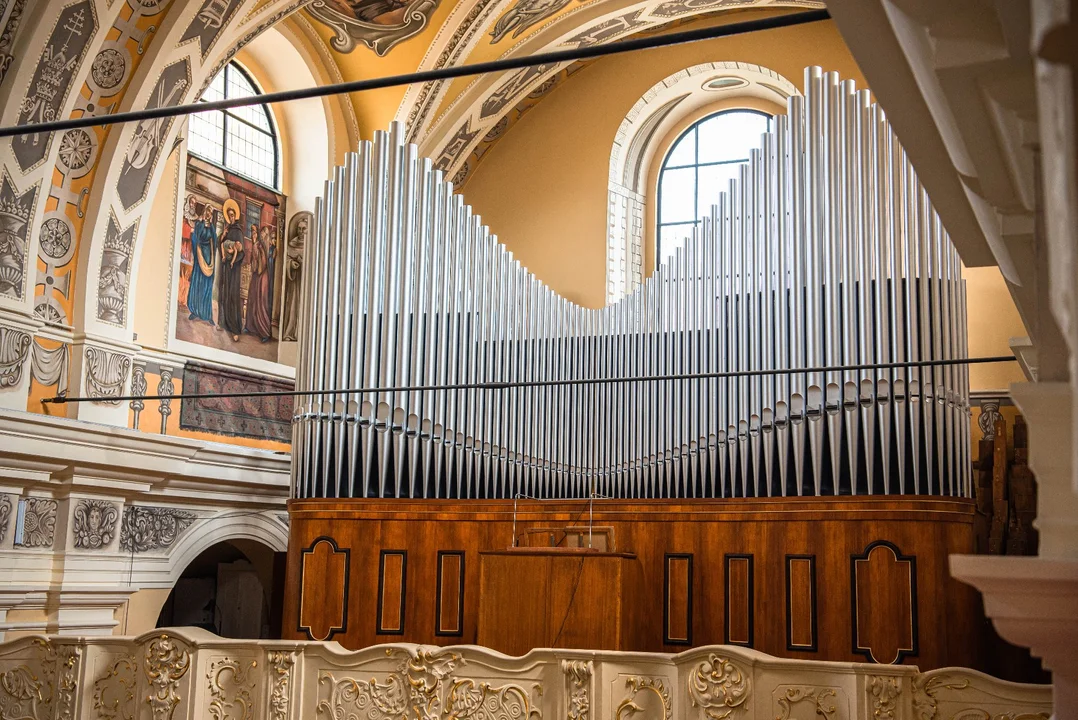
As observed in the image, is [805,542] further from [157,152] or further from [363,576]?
[157,152]

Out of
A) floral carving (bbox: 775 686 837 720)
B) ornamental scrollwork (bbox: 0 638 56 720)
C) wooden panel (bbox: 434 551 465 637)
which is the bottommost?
ornamental scrollwork (bbox: 0 638 56 720)

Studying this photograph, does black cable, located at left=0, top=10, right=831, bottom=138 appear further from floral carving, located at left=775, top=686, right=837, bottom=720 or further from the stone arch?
the stone arch

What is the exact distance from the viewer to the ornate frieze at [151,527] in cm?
996

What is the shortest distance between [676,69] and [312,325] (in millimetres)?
4933

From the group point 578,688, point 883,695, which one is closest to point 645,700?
point 578,688

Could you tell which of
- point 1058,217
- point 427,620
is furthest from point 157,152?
point 1058,217

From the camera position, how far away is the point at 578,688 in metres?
7.08

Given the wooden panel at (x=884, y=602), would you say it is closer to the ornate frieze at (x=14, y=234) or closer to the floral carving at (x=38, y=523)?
the floral carving at (x=38, y=523)

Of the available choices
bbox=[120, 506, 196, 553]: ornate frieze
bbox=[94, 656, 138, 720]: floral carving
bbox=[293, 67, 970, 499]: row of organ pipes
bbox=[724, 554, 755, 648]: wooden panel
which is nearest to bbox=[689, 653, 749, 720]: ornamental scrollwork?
bbox=[724, 554, 755, 648]: wooden panel

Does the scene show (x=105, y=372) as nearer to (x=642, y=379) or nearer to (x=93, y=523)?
(x=93, y=523)

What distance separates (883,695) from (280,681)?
3688 mm

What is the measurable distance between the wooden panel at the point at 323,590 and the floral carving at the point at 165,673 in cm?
202

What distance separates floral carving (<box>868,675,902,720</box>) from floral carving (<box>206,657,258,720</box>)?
151 inches

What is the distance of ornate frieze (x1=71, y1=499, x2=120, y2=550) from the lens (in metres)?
9.40
